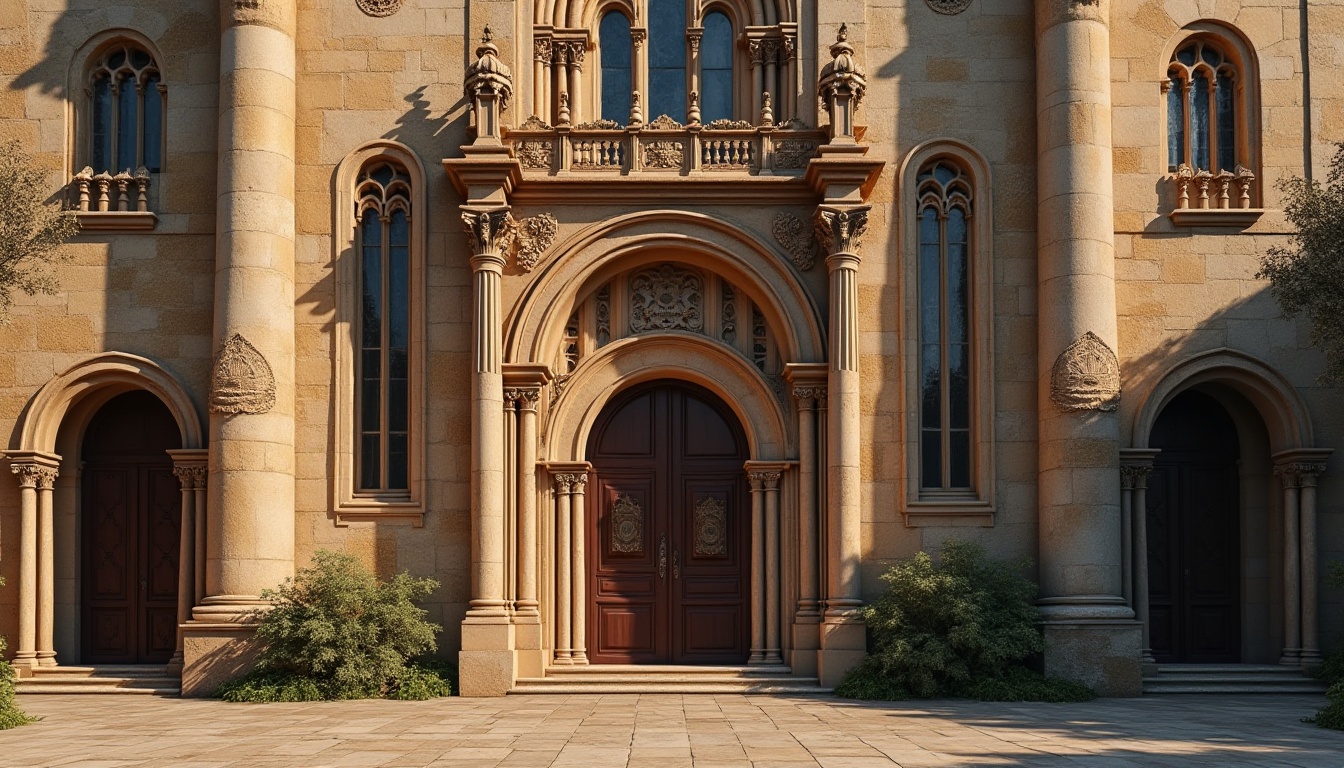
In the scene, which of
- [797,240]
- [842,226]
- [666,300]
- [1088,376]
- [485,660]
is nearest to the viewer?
[485,660]

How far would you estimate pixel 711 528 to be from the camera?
2120cm

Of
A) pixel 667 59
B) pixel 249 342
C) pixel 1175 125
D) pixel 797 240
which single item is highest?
pixel 667 59

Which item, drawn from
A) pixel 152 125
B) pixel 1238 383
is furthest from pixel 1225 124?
pixel 152 125

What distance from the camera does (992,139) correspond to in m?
20.9

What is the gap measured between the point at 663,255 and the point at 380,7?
18.7 ft

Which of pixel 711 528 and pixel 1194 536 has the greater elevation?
pixel 711 528

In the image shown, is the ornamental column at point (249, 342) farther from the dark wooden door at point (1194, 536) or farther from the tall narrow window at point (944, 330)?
the dark wooden door at point (1194, 536)

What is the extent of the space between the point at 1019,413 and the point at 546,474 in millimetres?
7007

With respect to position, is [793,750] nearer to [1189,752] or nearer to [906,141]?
[1189,752]

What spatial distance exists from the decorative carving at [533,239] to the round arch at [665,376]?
5.52 feet

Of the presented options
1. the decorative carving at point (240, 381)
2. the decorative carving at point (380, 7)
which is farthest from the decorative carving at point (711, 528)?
the decorative carving at point (380, 7)

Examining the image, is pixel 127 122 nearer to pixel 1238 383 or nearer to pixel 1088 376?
pixel 1088 376

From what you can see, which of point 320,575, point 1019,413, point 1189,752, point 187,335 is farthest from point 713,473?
point 1189,752

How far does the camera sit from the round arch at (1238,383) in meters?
20.5
